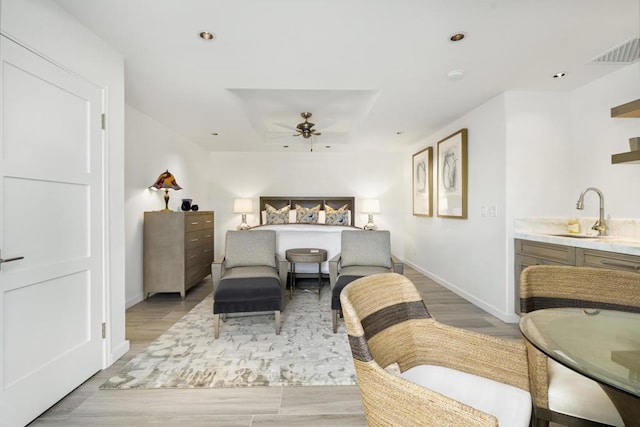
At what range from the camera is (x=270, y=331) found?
2785 millimetres

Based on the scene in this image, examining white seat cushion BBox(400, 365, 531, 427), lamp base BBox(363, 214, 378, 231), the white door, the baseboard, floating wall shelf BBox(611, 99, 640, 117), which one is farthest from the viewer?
lamp base BBox(363, 214, 378, 231)

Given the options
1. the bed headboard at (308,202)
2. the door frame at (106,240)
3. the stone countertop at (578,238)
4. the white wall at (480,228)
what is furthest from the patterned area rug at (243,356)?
the bed headboard at (308,202)

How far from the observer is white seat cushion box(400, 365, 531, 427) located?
0.92 m

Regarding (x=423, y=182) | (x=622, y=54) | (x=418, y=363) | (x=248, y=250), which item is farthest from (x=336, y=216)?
(x=418, y=363)

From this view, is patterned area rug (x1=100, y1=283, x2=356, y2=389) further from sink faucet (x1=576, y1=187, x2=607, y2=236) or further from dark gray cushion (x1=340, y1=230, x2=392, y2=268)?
sink faucet (x1=576, y1=187, x2=607, y2=236)

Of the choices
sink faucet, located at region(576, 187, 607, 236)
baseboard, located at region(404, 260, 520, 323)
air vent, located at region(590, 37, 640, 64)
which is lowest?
baseboard, located at region(404, 260, 520, 323)

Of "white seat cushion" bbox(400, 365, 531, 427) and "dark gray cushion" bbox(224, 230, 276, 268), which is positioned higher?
"dark gray cushion" bbox(224, 230, 276, 268)

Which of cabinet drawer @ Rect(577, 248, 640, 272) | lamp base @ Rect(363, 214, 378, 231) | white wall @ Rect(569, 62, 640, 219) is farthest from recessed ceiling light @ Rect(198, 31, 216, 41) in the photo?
lamp base @ Rect(363, 214, 378, 231)

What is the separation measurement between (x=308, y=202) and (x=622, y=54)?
5.09 metres

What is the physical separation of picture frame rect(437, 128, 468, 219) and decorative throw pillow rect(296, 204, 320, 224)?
102 inches

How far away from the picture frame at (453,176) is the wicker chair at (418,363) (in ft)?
9.86

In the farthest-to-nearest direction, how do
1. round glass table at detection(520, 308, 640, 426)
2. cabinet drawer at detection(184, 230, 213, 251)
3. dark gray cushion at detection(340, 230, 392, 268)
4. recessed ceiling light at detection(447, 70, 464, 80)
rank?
1. cabinet drawer at detection(184, 230, 213, 251)
2. dark gray cushion at detection(340, 230, 392, 268)
3. recessed ceiling light at detection(447, 70, 464, 80)
4. round glass table at detection(520, 308, 640, 426)

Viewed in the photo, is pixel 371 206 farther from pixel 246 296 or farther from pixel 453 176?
pixel 246 296

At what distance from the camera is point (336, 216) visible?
6164mm
